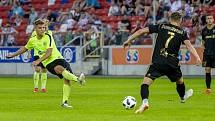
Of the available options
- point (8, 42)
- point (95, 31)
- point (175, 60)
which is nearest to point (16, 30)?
point (8, 42)

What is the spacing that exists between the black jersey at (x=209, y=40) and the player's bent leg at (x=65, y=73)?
6.73m

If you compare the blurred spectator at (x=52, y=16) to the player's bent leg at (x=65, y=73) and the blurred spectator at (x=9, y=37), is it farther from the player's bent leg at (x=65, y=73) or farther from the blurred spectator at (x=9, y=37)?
the player's bent leg at (x=65, y=73)

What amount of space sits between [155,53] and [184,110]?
1477 millimetres

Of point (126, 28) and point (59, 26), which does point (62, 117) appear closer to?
point (126, 28)

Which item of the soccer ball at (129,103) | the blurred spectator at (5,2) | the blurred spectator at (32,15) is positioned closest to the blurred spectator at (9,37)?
the blurred spectator at (32,15)

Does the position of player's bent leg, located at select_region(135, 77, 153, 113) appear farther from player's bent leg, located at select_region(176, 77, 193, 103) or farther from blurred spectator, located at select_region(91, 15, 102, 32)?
blurred spectator, located at select_region(91, 15, 102, 32)

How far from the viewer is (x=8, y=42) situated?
42.3 meters

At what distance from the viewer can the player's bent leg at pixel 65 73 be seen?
1733cm

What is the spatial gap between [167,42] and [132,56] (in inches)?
922

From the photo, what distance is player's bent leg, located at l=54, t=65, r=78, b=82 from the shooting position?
17.3 meters

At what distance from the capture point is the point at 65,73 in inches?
691

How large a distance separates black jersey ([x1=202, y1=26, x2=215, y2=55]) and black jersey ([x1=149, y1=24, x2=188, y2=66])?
732 centimetres

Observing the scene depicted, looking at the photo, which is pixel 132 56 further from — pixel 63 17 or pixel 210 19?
pixel 210 19

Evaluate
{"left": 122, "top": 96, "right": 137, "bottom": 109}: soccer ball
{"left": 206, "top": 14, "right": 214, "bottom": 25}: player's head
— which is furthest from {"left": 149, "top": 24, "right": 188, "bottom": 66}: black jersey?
{"left": 206, "top": 14, "right": 214, "bottom": 25}: player's head
